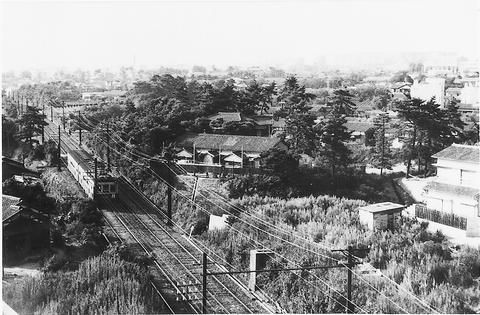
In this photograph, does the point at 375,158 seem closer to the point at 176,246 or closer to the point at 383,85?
the point at 383,85

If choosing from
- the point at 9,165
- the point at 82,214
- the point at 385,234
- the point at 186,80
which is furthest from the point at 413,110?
the point at 9,165


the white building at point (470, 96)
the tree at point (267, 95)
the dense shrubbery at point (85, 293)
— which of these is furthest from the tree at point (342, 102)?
A: the dense shrubbery at point (85, 293)

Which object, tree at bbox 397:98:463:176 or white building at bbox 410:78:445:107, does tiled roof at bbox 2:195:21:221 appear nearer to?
tree at bbox 397:98:463:176

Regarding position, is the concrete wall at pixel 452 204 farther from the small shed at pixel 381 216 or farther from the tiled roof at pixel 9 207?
the tiled roof at pixel 9 207

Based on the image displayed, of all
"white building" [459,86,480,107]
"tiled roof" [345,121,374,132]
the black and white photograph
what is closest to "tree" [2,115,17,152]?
the black and white photograph

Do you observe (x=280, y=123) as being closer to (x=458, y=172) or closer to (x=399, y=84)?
(x=399, y=84)
